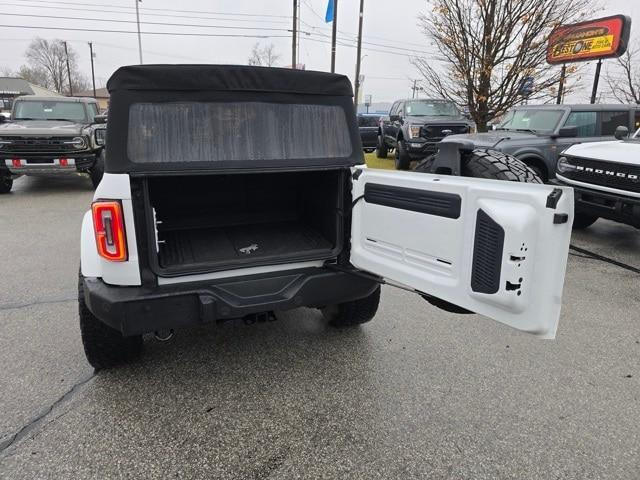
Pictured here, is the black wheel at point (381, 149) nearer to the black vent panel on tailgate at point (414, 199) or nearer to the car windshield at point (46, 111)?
the car windshield at point (46, 111)

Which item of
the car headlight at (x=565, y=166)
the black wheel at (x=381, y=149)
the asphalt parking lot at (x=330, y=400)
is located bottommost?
the asphalt parking lot at (x=330, y=400)

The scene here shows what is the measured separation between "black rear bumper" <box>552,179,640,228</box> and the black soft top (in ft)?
11.9

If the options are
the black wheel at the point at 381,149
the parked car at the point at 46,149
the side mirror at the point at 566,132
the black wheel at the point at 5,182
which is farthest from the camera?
the black wheel at the point at 381,149

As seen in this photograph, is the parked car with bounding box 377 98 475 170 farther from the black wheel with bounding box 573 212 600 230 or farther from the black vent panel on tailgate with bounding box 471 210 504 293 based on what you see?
the black vent panel on tailgate with bounding box 471 210 504 293

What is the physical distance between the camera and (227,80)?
2.52m

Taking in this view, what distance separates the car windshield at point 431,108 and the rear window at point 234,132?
1061cm

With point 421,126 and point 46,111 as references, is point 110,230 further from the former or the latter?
point 421,126

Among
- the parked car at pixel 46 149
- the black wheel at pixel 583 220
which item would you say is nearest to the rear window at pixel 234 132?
the black wheel at pixel 583 220

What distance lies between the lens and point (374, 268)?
2641 millimetres

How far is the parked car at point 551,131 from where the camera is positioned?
25.9 ft

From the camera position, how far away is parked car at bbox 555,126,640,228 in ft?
17.3

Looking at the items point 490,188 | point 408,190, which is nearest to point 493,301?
point 490,188

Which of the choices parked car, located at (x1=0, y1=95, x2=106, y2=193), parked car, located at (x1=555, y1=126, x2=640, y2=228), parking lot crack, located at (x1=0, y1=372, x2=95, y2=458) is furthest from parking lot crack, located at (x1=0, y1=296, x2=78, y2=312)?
parked car, located at (x1=0, y1=95, x2=106, y2=193)

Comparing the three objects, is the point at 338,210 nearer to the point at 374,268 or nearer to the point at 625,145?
the point at 374,268
